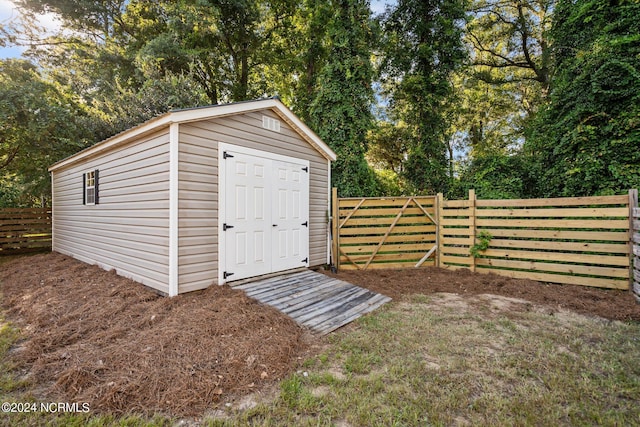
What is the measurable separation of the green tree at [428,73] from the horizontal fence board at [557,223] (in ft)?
16.2

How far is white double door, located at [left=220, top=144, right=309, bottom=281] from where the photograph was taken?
4.53 meters

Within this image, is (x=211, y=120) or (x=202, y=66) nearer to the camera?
(x=211, y=120)

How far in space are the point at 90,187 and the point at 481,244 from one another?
→ 906 centimetres

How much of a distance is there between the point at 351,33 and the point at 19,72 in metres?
13.3

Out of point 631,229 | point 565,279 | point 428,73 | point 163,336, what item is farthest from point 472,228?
point 428,73

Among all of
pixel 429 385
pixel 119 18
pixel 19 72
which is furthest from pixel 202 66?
pixel 429 385

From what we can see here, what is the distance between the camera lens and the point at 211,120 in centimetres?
436

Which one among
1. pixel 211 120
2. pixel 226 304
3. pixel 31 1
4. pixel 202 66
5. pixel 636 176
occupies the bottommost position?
pixel 226 304

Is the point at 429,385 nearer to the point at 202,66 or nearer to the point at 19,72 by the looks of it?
the point at 202,66

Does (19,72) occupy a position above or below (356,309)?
above

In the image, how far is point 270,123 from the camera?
5.29 metres

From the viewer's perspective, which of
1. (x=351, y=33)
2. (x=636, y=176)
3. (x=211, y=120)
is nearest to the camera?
(x=211, y=120)

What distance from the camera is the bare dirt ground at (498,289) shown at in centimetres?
395

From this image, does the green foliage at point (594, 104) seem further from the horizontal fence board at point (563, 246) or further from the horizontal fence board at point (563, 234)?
the horizontal fence board at point (563, 246)
